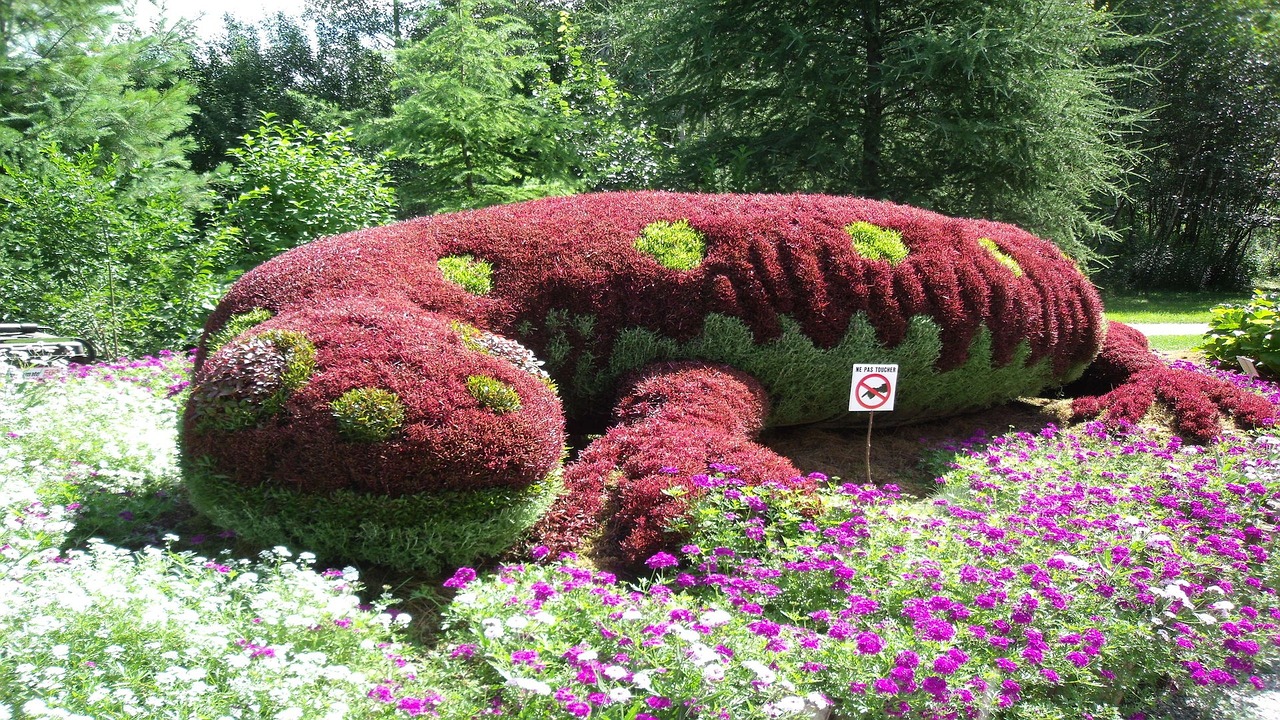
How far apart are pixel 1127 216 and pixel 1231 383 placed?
19269 mm

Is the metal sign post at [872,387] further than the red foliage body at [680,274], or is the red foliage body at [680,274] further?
the red foliage body at [680,274]

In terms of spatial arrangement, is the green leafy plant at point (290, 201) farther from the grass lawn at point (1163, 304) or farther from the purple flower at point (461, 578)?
the grass lawn at point (1163, 304)

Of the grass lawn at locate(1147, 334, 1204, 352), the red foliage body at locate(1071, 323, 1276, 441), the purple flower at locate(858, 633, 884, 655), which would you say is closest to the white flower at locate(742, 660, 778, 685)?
the purple flower at locate(858, 633, 884, 655)

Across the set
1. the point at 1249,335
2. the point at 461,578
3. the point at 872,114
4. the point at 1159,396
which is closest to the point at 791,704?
the point at 461,578

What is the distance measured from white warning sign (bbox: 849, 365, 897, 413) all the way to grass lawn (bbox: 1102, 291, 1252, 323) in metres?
11.9

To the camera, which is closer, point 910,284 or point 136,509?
point 136,509

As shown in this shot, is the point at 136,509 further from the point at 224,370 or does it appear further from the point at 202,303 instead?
the point at 202,303

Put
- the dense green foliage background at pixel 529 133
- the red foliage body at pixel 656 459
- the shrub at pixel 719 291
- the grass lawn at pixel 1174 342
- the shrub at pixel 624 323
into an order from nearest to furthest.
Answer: the shrub at pixel 624 323, the red foliage body at pixel 656 459, the shrub at pixel 719 291, the dense green foliage background at pixel 529 133, the grass lawn at pixel 1174 342

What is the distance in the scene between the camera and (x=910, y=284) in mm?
5750

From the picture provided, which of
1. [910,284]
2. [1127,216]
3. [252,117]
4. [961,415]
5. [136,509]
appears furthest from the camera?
[1127,216]

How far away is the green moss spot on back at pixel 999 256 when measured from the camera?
20.7 ft

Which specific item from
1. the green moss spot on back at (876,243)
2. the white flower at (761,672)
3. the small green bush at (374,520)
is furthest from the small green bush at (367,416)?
the green moss spot on back at (876,243)

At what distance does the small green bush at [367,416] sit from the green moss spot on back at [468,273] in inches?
59.5

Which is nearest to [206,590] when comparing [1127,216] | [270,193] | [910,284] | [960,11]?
[910,284]
